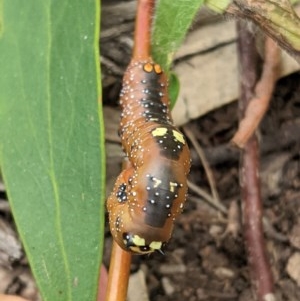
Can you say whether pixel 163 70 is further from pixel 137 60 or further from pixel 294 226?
pixel 294 226

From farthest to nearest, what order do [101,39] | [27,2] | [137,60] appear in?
[101,39] < [137,60] < [27,2]

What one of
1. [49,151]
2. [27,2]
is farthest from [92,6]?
[49,151]

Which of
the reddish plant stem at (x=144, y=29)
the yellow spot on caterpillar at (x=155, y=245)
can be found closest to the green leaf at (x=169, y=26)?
the reddish plant stem at (x=144, y=29)

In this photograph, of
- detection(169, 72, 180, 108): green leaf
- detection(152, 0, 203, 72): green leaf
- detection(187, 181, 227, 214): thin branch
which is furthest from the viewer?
detection(187, 181, 227, 214): thin branch

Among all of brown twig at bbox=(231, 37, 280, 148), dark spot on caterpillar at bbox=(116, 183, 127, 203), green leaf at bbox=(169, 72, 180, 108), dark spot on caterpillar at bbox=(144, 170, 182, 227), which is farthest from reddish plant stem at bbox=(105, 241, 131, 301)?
brown twig at bbox=(231, 37, 280, 148)

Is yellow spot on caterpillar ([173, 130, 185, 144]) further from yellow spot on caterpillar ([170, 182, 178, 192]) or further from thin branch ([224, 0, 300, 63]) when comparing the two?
thin branch ([224, 0, 300, 63])

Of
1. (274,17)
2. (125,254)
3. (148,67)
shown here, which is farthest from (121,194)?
(274,17)

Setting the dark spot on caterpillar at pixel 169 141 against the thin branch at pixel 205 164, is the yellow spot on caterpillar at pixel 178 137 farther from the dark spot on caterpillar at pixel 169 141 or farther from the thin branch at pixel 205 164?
the thin branch at pixel 205 164

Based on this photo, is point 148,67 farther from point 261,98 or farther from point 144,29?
point 261,98
